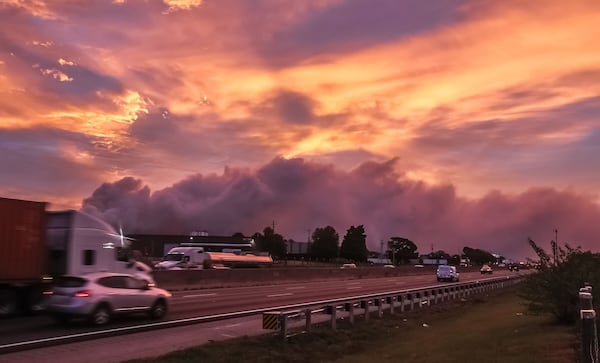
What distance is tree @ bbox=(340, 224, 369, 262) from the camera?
17800 cm

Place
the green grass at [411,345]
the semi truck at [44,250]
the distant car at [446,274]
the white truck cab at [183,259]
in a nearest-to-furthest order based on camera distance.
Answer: the green grass at [411,345] < the semi truck at [44,250] < the white truck cab at [183,259] < the distant car at [446,274]

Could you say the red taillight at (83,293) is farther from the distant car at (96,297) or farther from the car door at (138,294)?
the car door at (138,294)

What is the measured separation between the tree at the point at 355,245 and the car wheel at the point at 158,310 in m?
158

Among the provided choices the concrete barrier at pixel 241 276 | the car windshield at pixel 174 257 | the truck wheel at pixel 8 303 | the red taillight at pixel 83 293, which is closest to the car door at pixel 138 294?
the red taillight at pixel 83 293

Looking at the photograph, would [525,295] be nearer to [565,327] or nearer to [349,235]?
[565,327]

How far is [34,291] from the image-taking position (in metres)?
19.5

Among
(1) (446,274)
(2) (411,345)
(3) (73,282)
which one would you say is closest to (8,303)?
(3) (73,282)

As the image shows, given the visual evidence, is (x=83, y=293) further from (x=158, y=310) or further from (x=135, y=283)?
(x=158, y=310)

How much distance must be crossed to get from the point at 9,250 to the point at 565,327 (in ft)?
51.7

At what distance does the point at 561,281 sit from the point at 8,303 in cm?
1601

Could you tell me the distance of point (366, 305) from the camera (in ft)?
68.2

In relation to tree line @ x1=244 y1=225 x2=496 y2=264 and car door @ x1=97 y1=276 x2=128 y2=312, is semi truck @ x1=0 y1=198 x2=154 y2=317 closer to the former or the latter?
car door @ x1=97 y1=276 x2=128 y2=312

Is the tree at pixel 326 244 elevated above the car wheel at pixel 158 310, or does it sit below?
above

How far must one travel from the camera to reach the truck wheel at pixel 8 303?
730 inches
